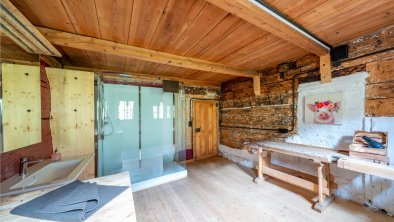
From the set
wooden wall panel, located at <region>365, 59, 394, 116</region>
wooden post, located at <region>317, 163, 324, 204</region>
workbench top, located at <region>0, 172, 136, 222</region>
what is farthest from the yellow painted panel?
wooden wall panel, located at <region>365, 59, 394, 116</region>

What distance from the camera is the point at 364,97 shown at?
215 centimetres

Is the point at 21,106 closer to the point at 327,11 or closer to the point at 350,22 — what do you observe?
the point at 327,11

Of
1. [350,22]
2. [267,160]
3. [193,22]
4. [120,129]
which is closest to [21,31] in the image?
[193,22]

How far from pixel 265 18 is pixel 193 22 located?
74 centimetres

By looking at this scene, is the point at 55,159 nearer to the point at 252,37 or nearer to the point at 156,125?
the point at 156,125

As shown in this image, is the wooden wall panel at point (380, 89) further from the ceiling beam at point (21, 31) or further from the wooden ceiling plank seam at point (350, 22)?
the ceiling beam at point (21, 31)

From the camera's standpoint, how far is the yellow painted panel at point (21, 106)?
1390 millimetres

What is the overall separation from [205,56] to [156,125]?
214 centimetres

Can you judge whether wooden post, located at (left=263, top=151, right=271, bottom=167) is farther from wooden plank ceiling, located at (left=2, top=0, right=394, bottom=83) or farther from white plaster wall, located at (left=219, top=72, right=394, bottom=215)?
wooden plank ceiling, located at (left=2, top=0, right=394, bottom=83)

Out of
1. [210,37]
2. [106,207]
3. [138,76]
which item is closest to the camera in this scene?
[106,207]

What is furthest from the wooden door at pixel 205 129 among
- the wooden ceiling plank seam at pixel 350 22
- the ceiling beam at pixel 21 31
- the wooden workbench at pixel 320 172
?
the ceiling beam at pixel 21 31

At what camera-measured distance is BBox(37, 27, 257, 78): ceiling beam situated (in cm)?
177

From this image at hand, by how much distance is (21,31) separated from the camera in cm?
145

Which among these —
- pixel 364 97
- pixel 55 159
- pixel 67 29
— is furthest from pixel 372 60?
pixel 55 159
